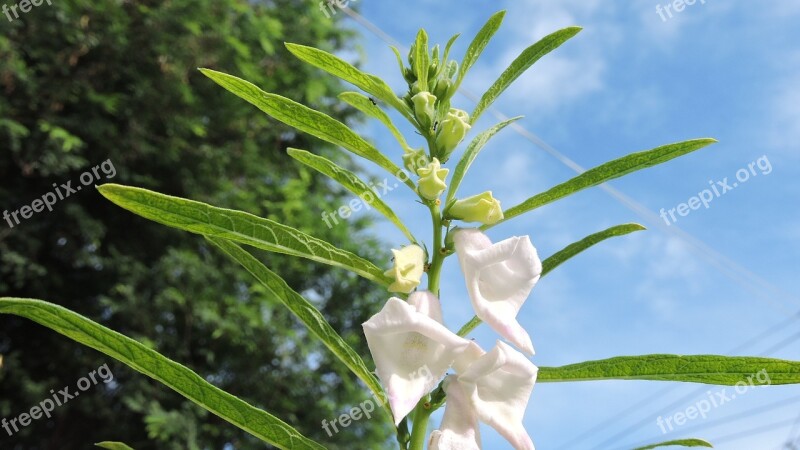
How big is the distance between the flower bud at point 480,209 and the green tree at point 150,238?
3.07 metres

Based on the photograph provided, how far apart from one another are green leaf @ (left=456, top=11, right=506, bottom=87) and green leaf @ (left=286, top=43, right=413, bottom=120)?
0.33ft

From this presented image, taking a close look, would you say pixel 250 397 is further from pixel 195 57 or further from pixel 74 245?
pixel 195 57

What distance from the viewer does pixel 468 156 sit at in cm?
71

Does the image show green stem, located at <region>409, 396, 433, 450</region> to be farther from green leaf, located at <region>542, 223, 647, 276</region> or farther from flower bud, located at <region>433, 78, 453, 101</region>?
flower bud, located at <region>433, 78, 453, 101</region>

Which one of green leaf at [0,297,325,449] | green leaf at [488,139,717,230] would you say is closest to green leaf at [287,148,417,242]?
green leaf at [488,139,717,230]

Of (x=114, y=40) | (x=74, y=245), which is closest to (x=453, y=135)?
(x=74, y=245)

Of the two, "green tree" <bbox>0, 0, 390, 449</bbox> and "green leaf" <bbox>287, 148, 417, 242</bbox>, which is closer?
"green leaf" <bbox>287, 148, 417, 242</bbox>

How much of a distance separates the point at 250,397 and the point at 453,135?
3.51m

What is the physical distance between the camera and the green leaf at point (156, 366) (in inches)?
19.0

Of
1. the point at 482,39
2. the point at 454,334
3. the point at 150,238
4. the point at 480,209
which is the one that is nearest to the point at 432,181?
the point at 480,209

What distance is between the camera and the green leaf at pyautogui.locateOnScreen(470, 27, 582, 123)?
2.42 ft

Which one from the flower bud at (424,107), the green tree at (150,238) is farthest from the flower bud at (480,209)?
the green tree at (150,238)

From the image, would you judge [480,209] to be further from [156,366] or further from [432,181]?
[156,366]

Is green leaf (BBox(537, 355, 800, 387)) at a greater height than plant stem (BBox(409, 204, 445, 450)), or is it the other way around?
green leaf (BBox(537, 355, 800, 387))
